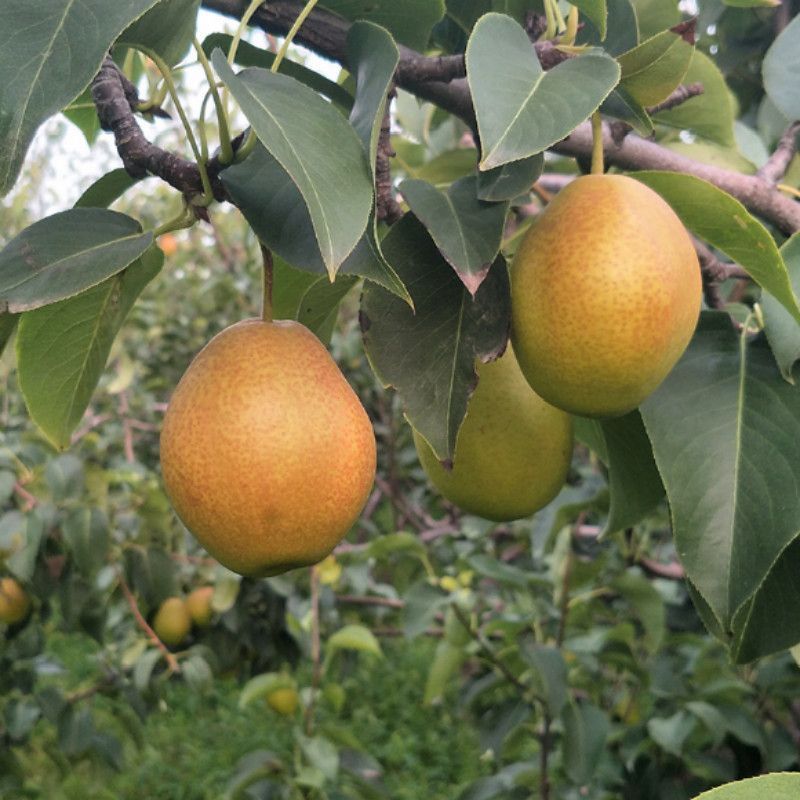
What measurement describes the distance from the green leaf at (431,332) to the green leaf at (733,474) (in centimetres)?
17

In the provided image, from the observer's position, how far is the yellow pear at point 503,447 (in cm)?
88

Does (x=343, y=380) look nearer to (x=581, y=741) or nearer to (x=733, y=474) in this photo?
(x=733, y=474)

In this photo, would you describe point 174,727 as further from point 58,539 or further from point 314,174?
point 314,174

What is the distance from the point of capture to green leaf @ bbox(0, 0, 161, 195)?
0.55 metres

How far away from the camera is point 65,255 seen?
72 cm

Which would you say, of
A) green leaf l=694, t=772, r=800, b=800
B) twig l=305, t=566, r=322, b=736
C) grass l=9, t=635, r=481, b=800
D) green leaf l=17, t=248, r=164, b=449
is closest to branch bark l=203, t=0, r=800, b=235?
green leaf l=17, t=248, r=164, b=449

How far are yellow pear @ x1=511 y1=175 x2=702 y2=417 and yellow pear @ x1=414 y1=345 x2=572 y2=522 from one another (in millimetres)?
123

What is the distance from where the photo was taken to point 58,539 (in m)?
2.11

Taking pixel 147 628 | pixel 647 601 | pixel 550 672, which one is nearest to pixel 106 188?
pixel 550 672

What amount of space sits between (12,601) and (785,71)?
1958 mm

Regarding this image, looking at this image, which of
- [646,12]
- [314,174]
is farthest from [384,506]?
[314,174]

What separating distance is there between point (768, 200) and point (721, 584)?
45cm

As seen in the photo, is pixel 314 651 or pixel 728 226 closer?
pixel 728 226

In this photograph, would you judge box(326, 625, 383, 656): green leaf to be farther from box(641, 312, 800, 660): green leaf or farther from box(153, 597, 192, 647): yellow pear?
box(641, 312, 800, 660): green leaf
